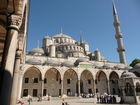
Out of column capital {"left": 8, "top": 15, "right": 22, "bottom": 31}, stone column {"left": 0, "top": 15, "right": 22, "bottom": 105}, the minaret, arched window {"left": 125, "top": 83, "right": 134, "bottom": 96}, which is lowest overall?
arched window {"left": 125, "top": 83, "right": 134, "bottom": 96}

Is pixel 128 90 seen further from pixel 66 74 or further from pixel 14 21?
pixel 66 74

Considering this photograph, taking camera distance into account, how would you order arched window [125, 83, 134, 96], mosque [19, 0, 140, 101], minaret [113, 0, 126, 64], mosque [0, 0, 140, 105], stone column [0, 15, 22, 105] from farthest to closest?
1. minaret [113, 0, 126, 64]
2. mosque [19, 0, 140, 101]
3. arched window [125, 83, 134, 96]
4. mosque [0, 0, 140, 105]
5. stone column [0, 15, 22, 105]

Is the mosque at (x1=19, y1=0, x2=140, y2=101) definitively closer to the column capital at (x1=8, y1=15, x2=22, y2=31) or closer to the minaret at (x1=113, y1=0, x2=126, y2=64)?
the minaret at (x1=113, y1=0, x2=126, y2=64)

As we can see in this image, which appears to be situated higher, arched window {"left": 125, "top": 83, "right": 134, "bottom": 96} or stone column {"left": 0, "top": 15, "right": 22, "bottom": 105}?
stone column {"left": 0, "top": 15, "right": 22, "bottom": 105}

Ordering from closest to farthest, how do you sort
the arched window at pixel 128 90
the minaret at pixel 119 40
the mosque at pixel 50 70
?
the mosque at pixel 50 70 < the arched window at pixel 128 90 < the minaret at pixel 119 40

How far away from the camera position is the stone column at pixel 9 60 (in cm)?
329

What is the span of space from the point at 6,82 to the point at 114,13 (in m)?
36.0

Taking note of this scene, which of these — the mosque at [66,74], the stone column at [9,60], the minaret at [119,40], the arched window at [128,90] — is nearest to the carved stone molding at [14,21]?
the stone column at [9,60]

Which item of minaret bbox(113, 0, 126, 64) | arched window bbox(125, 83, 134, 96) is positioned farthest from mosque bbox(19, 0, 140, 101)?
arched window bbox(125, 83, 134, 96)

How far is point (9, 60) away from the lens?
364cm

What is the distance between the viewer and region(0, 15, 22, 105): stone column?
3291mm

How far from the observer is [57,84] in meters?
24.4

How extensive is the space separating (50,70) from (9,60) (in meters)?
21.0

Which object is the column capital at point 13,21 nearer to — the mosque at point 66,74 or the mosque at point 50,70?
the mosque at point 50,70
